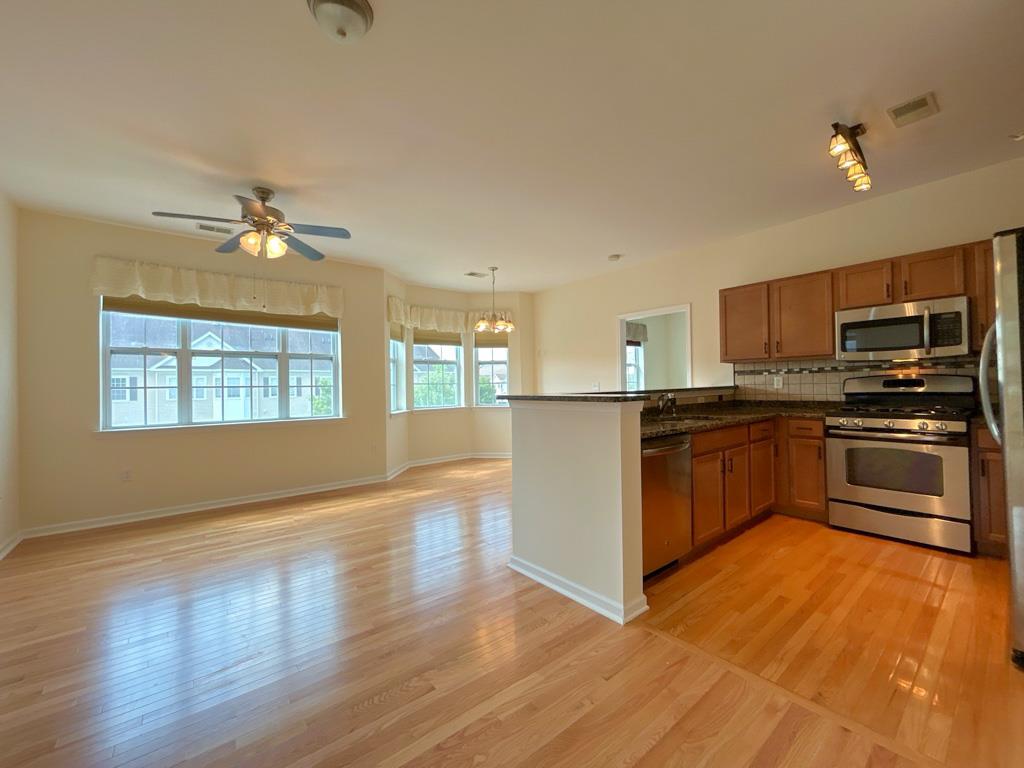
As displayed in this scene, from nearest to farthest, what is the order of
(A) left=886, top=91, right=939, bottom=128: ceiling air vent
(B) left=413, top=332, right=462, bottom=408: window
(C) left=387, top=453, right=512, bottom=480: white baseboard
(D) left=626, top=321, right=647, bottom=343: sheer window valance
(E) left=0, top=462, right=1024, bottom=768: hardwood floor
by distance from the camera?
(E) left=0, top=462, right=1024, bottom=768: hardwood floor
(A) left=886, top=91, right=939, bottom=128: ceiling air vent
(C) left=387, top=453, right=512, bottom=480: white baseboard
(B) left=413, top=332, right=462, bottom=408: window
(D) left=626, top=321, right=647, bottom=343: sheer window valance

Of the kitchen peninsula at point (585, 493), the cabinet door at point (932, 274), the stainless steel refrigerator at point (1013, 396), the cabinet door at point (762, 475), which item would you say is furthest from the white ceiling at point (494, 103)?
the cabinet door at point (762, 475)

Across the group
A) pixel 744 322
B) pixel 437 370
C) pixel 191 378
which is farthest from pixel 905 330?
pixel 191 378

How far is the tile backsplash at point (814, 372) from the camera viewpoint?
3.27 m

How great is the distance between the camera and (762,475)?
3.56 meters

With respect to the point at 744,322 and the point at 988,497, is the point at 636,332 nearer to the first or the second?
the point at 744,322

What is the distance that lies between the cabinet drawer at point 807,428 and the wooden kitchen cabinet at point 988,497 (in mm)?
868

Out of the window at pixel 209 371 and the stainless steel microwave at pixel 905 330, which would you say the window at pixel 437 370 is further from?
the stainless steel microwave at pixel 905 330

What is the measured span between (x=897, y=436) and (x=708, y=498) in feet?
4.94

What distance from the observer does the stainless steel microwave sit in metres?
3.00

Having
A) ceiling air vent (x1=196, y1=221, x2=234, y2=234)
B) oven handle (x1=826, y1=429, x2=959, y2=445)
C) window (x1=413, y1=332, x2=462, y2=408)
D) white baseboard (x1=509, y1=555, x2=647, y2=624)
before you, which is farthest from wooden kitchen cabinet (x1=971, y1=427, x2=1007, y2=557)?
ceiling air vent (x1=196, y1=221, x2=234, y2=234)

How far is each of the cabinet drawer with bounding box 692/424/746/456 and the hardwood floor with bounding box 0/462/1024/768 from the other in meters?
0.77

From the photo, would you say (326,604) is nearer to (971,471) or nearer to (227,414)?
(227,414)

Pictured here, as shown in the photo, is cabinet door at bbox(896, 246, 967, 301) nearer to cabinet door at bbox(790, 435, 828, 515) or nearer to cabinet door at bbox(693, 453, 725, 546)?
cabinet door at bbox(790, 435, 828, 515)

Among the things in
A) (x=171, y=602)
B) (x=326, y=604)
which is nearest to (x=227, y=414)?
(x=171, y=602)
